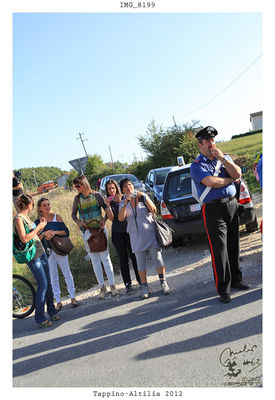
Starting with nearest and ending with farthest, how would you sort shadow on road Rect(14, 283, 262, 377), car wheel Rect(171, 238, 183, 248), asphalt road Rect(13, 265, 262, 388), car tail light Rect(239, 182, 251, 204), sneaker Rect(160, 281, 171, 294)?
1. asphalt road Rect(13, 265, 262, 388)
2. shadow on road Rect(14, 283, 262, 377)
3. sneaker Rect(160, 281, 171, 294)
4. car tail light Rect(239, 182, 251, 204)
5. car wheel Rect(171, 238, 183, 248)

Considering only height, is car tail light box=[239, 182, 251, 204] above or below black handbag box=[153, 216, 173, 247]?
above

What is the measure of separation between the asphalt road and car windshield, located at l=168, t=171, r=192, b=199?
2227 mm

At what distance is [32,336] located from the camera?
4.20 meters

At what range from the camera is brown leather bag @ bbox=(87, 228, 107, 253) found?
491cm

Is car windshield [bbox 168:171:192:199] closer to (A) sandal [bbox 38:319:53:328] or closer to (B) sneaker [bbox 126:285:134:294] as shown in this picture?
(B) sneaker [bbox 126:285:134:294]

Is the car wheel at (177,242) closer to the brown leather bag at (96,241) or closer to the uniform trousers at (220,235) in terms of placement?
the brown leather bag at (96,241)

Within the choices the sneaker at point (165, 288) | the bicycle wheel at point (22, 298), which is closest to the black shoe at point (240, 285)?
the sneaker at point (165, 288)

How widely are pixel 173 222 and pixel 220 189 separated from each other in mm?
2452

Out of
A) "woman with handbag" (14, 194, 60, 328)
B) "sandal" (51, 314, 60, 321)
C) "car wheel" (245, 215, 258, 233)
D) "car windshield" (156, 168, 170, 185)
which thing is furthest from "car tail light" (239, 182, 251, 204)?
"car windshield" (156, 168, 170, 185)

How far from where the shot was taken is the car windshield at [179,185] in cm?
642

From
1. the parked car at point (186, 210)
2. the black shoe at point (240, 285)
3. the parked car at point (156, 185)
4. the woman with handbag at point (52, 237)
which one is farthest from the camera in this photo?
the parked car at point (156, 185)

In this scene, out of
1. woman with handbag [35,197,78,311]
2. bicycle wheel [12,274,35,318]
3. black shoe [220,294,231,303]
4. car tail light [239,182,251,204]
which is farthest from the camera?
car tail light [239,182,251,204]

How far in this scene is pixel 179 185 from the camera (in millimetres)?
6566

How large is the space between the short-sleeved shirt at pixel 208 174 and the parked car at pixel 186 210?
193 cm
